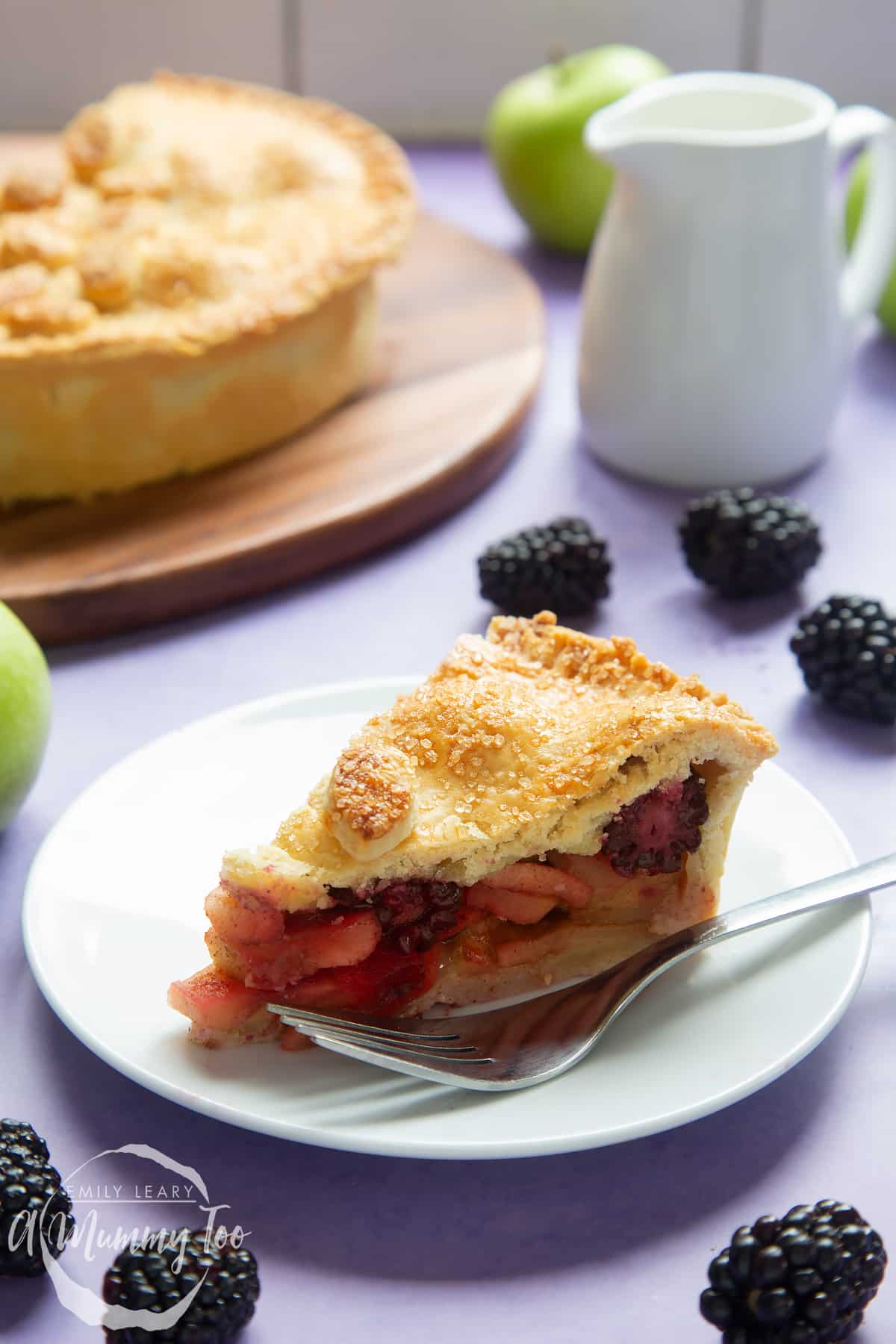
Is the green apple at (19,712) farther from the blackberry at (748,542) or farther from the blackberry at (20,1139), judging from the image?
the blackberry at (748,542)

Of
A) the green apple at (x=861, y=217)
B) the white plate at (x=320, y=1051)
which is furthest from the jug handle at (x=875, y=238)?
the white plate at (x=320, y=1051)

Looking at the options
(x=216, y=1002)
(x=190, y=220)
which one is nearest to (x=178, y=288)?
(x=190, y=220)

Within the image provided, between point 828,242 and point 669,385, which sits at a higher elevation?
point 828,242

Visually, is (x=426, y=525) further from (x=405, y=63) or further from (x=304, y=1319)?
(x=405, y=63)

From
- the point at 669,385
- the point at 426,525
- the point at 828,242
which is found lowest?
the point at 426,525

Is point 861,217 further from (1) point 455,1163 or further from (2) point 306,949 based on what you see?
(1) point 455,1163

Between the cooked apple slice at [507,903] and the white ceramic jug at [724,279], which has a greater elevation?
the white ceramic jug at [724,279]

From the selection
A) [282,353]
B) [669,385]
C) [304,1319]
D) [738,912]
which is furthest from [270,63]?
[304,1319]
